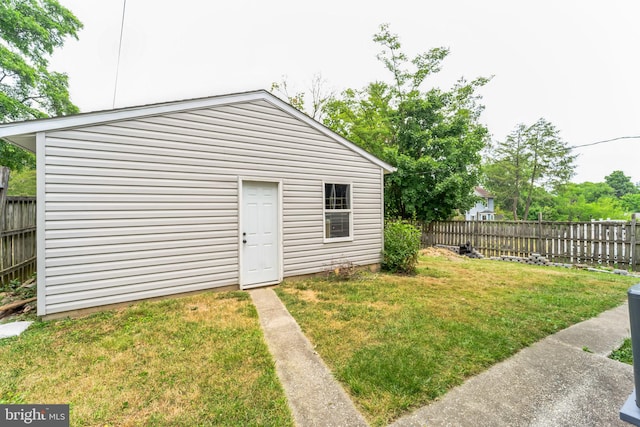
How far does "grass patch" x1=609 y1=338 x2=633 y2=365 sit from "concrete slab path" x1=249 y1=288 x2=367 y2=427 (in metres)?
2.89

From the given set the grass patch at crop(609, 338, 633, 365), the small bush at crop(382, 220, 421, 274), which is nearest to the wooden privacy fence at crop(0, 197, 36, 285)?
the small bush at crop(382, 220, 421, 274)

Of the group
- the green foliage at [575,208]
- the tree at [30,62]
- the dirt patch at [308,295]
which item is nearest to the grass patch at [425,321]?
the dirt patch at [308,295]

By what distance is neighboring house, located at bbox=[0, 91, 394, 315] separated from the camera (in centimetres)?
374

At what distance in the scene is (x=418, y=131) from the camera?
41.6ft

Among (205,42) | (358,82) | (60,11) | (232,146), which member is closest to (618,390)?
(232,146)

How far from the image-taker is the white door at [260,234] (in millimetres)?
5180

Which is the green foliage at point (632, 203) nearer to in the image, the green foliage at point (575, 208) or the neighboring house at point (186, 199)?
the green foliage at point (575, 208)

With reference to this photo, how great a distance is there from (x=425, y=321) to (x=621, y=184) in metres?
61.0

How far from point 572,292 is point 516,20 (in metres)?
Result: 10.5

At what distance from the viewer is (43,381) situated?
231cm

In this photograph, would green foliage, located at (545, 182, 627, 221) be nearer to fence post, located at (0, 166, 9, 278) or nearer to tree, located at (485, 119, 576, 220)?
tree, located at (485, 119, 576, 220)

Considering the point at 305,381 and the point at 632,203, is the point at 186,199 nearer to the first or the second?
the point at 305,381

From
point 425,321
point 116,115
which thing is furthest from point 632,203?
point 116,115

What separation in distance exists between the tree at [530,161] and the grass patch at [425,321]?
67.7 ft
